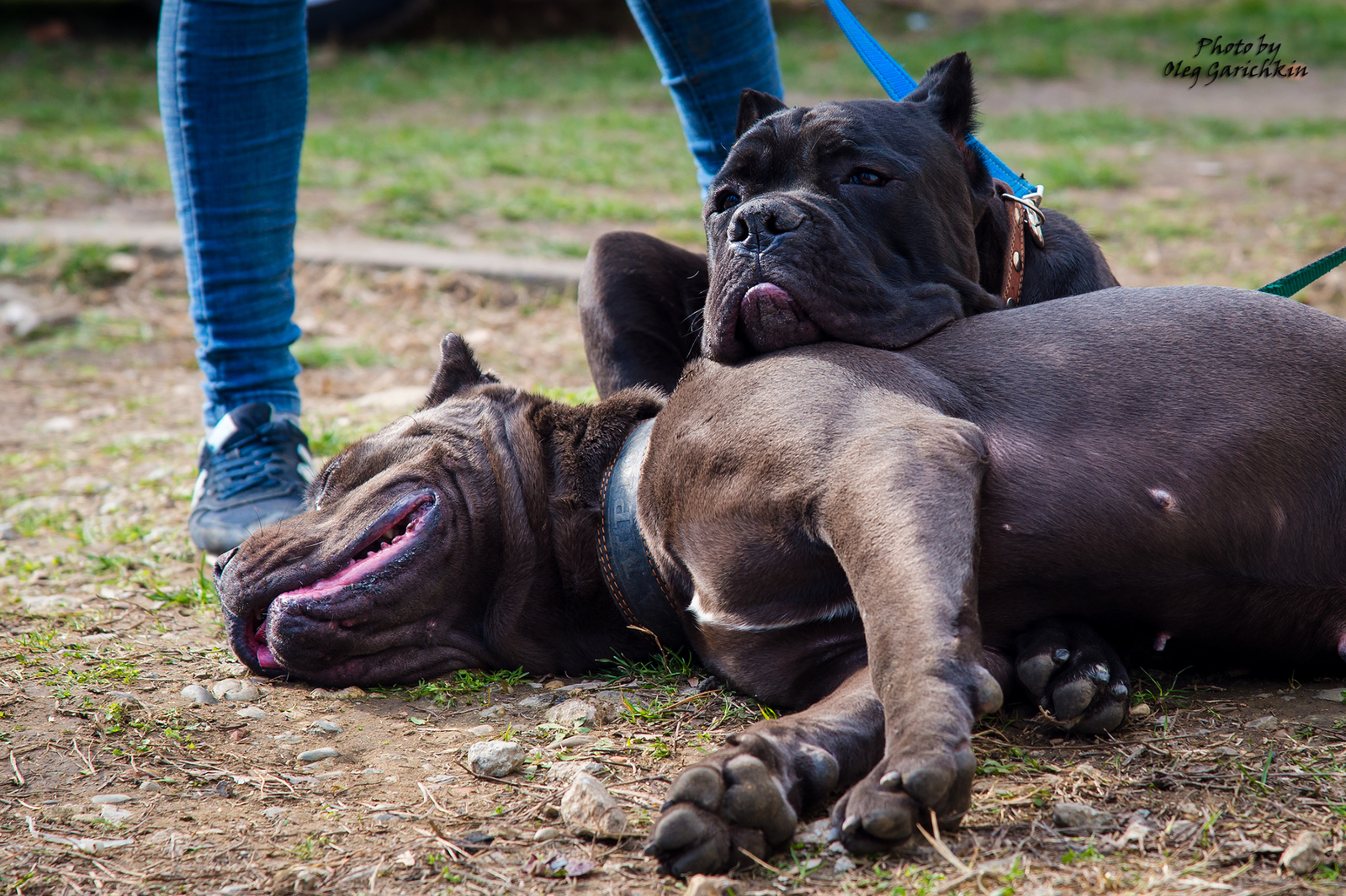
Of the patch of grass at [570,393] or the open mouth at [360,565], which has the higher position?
the patch of grass at [570,393]

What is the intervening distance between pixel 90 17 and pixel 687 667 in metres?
14.1

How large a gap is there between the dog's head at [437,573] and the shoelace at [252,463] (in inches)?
28.5

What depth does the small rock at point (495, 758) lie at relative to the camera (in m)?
2.26

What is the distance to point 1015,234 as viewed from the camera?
3082 mm

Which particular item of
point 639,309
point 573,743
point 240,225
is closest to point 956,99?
point 639,309

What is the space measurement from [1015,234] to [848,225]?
622mm

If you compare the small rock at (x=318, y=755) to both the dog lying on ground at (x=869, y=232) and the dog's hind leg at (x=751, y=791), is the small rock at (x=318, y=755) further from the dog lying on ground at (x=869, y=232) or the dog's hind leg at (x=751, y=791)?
the dog lying on ground at (x=869, y=232)

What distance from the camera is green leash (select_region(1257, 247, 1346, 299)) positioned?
120 inches

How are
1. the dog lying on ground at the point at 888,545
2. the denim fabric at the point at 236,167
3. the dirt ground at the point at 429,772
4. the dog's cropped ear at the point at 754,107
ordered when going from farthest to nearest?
the denim fabric at the point at 236,167, the dog's cropped ear at the point at 754,107, the dog lying on ground at the point at 888,545, the dirt ground at the point at 429,772

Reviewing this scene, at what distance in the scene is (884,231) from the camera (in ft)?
9.02

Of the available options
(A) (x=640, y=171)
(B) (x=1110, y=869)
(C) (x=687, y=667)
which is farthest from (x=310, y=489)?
(A) (x=640, y=171)

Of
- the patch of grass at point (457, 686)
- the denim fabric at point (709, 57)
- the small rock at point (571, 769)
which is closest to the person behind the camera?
the small rock at point (571, 769)

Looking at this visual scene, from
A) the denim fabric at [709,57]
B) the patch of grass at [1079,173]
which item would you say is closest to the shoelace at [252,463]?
the denim fabric at [709,57]

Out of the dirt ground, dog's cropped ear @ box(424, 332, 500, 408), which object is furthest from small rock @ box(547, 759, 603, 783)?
dog's cropped ear @ box(424, 332, 500, 408)
